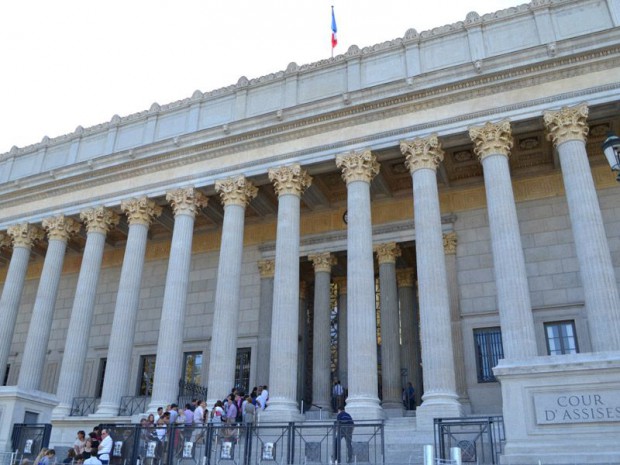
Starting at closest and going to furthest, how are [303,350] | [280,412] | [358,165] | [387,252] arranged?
[280,412] → [358,165] → [387,252] → [303,350]

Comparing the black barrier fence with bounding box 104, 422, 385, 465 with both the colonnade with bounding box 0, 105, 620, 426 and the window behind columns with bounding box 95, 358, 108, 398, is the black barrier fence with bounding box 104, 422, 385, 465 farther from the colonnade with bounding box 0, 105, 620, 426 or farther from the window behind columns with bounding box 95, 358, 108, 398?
the window behind columns with bounding box 95, 358, 108, 398

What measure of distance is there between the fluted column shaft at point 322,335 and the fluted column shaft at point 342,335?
1.29m

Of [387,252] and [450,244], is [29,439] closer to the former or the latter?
[387,252]

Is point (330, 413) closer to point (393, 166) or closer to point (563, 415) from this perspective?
point (393, 166)

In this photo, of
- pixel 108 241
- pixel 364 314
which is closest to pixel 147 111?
pixel 108 241

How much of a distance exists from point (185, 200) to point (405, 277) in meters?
11.8

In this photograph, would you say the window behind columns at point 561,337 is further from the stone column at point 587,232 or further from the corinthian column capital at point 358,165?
the corinthian column capital at point 358,165

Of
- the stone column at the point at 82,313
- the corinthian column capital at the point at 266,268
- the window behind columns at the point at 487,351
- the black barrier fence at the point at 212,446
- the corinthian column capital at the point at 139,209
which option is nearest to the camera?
the black barrier fence at the point at 212,446

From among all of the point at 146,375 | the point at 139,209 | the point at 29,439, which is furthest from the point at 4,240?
the point at 29,439

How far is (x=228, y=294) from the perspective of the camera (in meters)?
23.9

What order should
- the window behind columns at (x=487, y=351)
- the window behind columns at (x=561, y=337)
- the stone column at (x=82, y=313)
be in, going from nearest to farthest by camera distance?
the window behind columns at (x=561, y=337) < the window behind columns at (x=487, y=351) < the stone column at (x=82, y=313)

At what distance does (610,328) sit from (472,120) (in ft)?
30.3

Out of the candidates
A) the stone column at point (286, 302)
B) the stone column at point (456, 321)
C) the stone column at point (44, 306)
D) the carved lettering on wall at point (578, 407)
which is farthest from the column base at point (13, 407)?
the stone column at point (456, 321)

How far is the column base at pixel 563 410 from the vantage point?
9188mm
